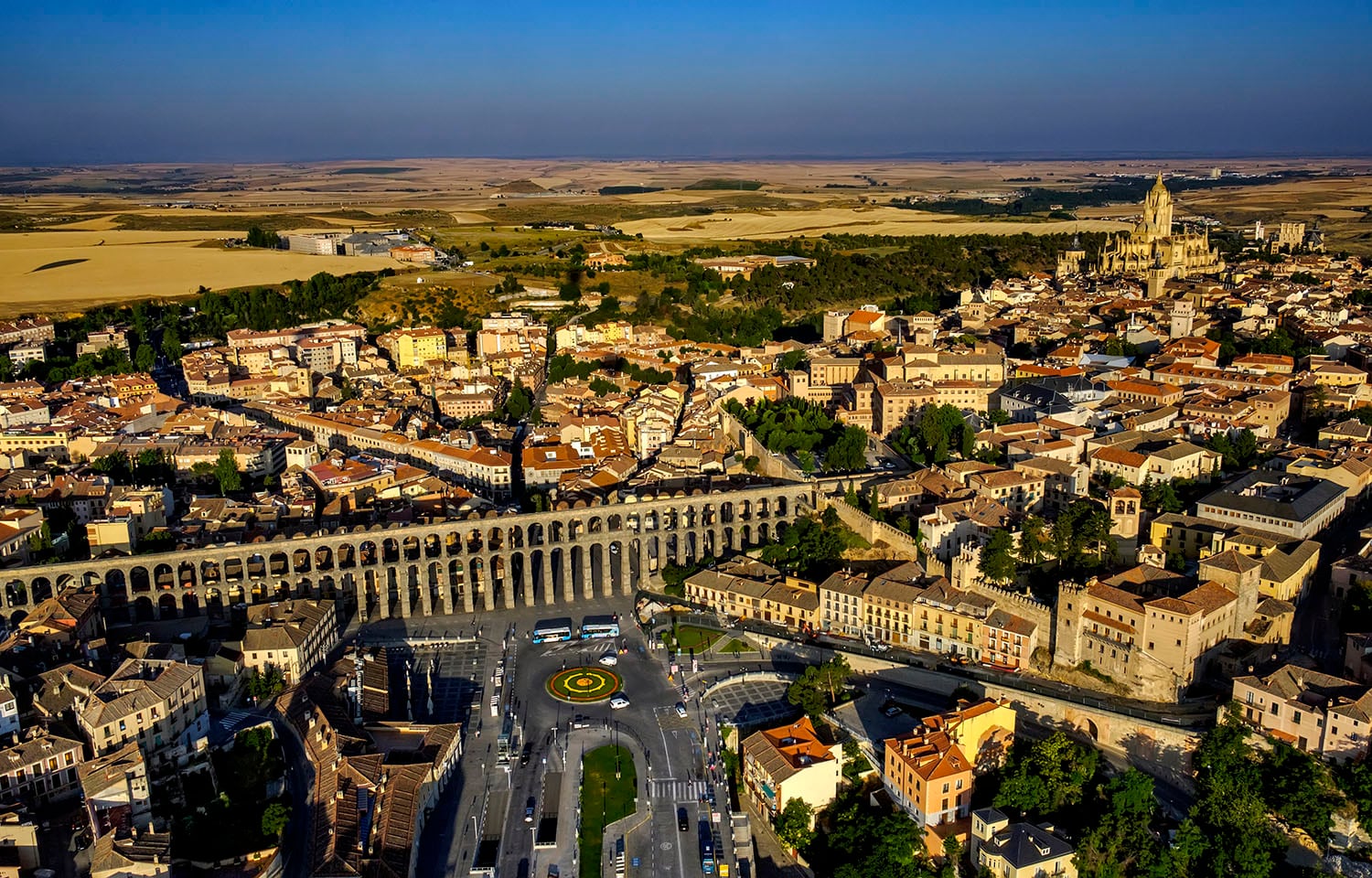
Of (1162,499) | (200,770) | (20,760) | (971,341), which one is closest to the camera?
(20,760)

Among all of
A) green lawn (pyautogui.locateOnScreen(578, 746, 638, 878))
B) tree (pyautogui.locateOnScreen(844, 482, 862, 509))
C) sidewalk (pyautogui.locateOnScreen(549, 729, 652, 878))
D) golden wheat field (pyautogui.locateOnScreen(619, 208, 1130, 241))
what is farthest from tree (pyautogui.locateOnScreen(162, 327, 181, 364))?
green lawn (pyautogui.locateOnScreen(578, 746, 638, 878))

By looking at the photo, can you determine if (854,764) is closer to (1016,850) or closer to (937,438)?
(1016,850)

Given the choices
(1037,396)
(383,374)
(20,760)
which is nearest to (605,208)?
(383,374)

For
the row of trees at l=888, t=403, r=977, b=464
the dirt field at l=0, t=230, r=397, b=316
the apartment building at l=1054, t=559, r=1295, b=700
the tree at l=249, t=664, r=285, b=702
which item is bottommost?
the tree at l=249, t=664, r=285, b=702

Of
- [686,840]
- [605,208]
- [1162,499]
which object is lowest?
[686,840]

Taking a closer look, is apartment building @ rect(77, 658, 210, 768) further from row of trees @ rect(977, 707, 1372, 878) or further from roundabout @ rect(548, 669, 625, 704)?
row of trees @ rect(977, 707, 1372, 878)

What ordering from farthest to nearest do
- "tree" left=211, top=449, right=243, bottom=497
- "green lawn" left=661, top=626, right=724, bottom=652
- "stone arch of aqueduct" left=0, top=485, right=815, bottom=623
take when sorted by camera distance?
"tree" left=211, top=449, right=243, bottom=497 → "stone arch of aqueduct" left=0, top=485, right=815, bottom=623 → "green lawn" left=661, top=626, right=724, bottom=652

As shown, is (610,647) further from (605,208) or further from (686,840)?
(605,208)
